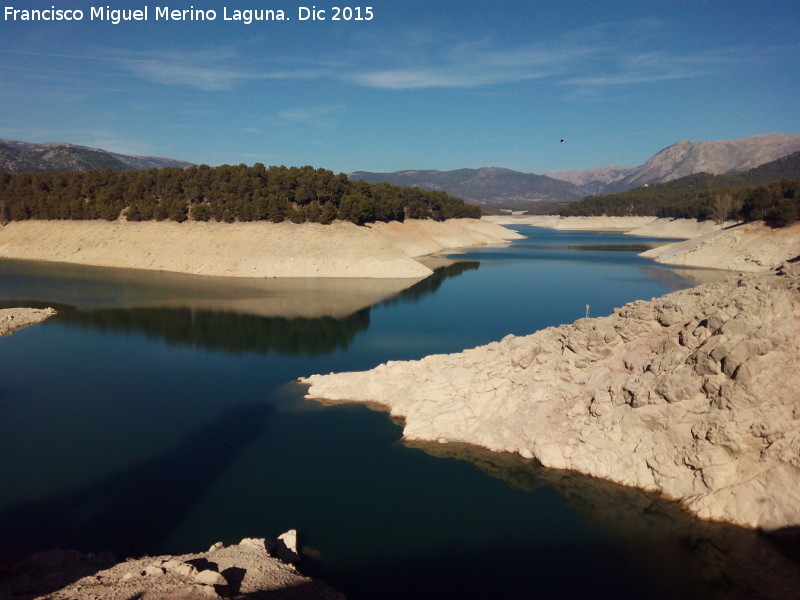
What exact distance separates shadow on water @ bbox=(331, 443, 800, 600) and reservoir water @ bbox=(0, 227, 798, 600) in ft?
0.12

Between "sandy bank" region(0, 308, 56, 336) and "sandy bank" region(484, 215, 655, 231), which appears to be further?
"sandy bank" region(484, 215, 655, 231)

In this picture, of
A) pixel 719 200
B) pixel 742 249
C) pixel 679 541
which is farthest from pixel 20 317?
pixel 719 200

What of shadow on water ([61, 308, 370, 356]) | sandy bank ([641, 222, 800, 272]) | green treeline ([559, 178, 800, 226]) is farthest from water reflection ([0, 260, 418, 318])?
green treeline ([559, 178, 800, 226])

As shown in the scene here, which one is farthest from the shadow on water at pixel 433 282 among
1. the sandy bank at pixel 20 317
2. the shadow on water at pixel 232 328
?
the sandy bank at pixel 20 317

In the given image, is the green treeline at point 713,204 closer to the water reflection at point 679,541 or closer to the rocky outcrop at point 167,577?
the water reflection at point 679,541

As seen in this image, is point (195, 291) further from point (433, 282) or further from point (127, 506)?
point (127, 506)

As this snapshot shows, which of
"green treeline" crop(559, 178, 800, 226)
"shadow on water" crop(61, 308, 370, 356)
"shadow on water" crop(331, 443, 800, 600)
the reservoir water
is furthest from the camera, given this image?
"green treeline" crop(559, 178, 800, 226)

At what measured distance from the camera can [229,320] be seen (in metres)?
32.2

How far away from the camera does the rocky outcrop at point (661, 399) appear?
12.2 metres

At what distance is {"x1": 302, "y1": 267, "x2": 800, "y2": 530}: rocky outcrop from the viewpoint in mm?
12234

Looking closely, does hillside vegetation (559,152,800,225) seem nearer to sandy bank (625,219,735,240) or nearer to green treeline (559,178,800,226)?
green treeline (559,178,800,226)

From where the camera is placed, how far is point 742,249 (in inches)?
2112

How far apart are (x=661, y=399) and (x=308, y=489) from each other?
937 centimetres

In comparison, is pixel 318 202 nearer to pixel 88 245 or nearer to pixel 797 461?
pixel 88 245
